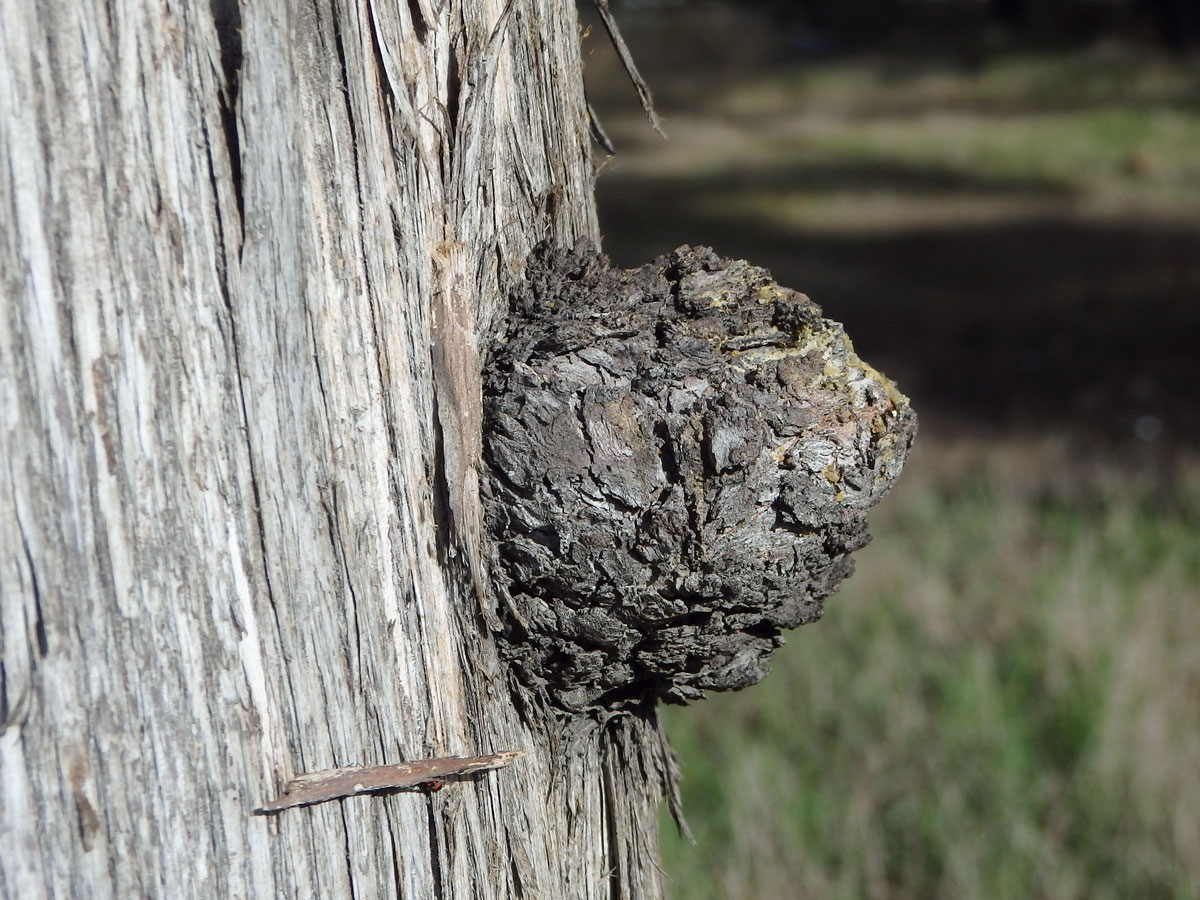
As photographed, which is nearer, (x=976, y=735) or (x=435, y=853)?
(x=435, y=853)

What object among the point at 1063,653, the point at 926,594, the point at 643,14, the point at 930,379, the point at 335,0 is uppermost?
the point at 643,14

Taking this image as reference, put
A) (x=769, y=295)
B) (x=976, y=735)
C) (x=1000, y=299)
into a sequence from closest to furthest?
(x=769, y=295)
(x=976, y=735)
(x=1000, y=299)

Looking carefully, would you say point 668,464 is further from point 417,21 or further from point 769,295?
Answer: point 417,21

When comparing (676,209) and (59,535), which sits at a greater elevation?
(676,209)

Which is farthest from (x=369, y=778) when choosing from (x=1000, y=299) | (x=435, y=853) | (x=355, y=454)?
(x=1000, y=299)

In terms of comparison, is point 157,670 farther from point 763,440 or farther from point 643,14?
point 643,14

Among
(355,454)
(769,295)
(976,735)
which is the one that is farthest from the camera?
(976,735)

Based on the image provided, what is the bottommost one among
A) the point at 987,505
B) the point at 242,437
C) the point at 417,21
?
the point at 242,437

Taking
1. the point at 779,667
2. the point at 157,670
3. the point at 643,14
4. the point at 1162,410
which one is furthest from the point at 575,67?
the point at 643,14
